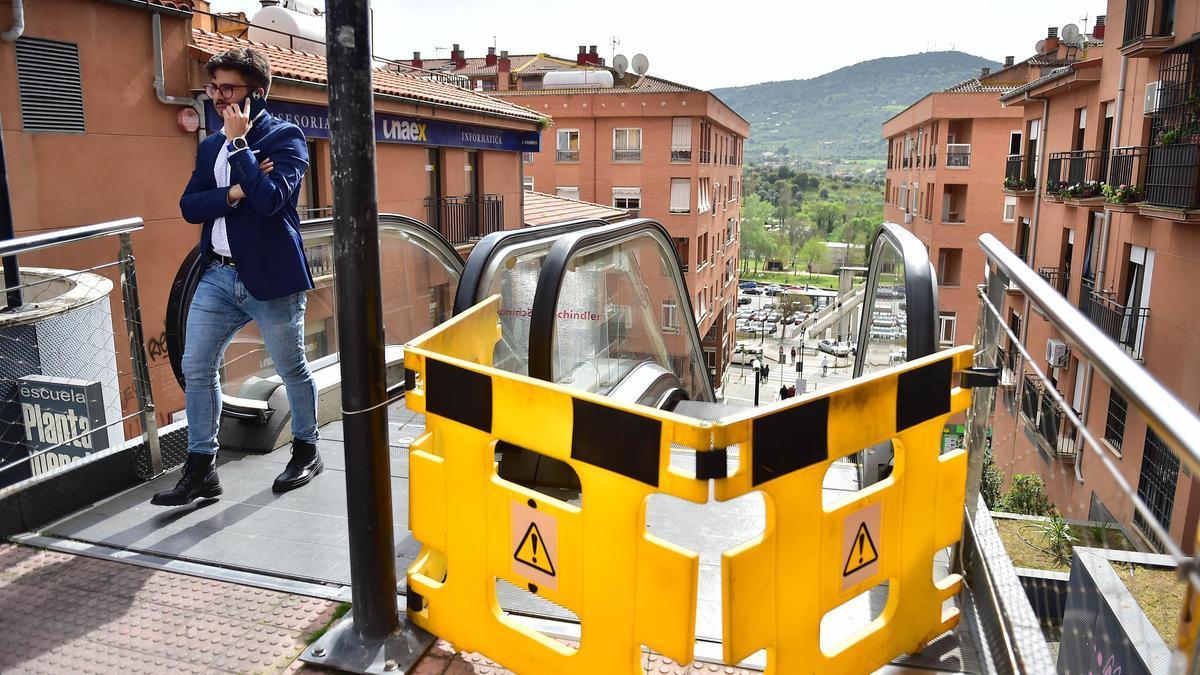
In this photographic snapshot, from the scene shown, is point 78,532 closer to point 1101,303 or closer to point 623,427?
point 623,427

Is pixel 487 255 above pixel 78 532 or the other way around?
above

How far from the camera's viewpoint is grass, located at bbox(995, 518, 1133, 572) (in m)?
12.0

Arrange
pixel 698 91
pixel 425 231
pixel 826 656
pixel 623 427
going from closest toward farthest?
pixel 623 427 < pixel 826 656 < pixel 425 231 < pixel 698 91

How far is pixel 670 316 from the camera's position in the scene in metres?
8.32

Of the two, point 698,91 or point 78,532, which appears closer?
point 78,532

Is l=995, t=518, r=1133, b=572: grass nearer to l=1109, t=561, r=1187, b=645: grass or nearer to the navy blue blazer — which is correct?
l=1109, t=561, r=1187, b=645: grass

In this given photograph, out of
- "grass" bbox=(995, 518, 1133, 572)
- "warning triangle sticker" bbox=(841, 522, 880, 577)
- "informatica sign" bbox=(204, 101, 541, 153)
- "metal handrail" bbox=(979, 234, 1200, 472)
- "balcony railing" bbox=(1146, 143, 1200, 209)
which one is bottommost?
"grass" bbox=(995, 518, 1133, 572)

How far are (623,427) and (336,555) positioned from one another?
1.74 m

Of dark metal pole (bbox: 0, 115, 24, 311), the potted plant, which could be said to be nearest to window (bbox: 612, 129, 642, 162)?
the potted plant

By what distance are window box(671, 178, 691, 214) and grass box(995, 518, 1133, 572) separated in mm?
27693

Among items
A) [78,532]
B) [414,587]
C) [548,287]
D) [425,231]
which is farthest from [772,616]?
[425,231]

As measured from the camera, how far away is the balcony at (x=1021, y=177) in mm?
24667

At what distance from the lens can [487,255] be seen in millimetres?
4453

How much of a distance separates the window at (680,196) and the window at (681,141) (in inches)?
39.6
